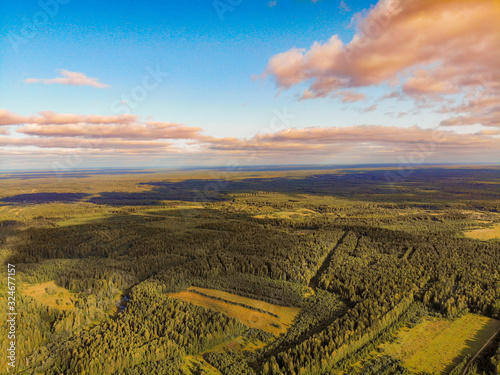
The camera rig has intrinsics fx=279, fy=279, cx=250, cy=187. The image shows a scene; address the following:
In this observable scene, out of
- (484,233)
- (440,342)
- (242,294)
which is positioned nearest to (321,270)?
(242,294)

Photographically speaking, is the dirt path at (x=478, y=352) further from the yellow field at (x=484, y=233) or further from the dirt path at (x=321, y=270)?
the yellow field at (x=484, y=233)

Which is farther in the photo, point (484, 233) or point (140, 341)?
point (484, 233)

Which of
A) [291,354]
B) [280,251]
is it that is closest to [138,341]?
[291,354]

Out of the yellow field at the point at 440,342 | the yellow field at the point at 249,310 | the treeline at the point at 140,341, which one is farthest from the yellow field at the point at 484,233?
the treeline at the point at 140,341

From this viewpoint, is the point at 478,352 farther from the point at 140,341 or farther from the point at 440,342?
the point at 140,341

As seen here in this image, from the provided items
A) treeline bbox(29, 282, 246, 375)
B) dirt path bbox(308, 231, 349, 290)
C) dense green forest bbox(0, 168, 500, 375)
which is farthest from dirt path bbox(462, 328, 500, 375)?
treeline bbox(29, 282, 246, 375)

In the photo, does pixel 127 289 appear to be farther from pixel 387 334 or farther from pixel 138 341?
pixel 387 334
